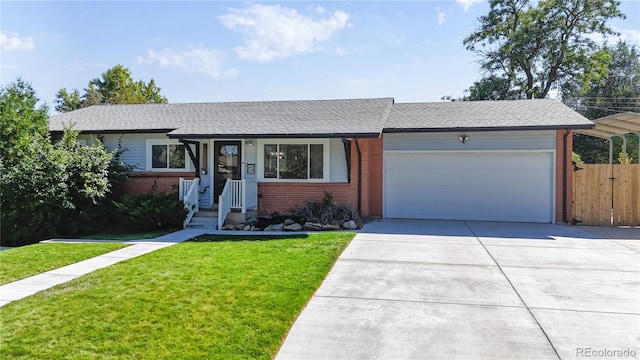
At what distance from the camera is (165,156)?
1320 cm

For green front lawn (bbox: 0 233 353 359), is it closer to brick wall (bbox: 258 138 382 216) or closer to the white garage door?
brick wall (bbox: 258 138 382 216)

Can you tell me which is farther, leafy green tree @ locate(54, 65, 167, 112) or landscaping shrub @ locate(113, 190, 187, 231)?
leafy green tree @ locate(54, 65, 167, 112)

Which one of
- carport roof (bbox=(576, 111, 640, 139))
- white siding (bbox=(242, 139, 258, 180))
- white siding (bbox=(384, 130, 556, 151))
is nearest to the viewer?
carport roof (bbox=(576, 111, 640, 139))

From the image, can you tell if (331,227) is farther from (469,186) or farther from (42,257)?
(42,257)

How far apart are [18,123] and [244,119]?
8.95 metres

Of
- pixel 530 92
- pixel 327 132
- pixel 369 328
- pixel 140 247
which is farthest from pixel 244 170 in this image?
pixel 530 92

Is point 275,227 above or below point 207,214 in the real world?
below

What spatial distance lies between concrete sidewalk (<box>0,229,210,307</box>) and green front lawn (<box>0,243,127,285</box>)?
0.25 m

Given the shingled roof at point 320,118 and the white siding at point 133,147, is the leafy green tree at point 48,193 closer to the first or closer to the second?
the white siding at point 133,147

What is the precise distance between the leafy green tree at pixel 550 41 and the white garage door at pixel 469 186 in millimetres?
16840

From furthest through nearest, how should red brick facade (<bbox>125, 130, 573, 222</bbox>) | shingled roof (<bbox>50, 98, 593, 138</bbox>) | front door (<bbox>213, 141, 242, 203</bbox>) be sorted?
front door (<bbox>213, 141, 242, 203</bbox>)
red brick facade (<bbox>125, 130, 573, 222</bbox>)
shingled roof (<bbox>50, 98, 593, 138</bbox>)

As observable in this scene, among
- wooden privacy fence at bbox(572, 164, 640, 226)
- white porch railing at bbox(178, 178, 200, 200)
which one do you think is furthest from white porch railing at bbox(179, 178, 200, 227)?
wooden privacy fence at bbox(572, 164, 640, 226)

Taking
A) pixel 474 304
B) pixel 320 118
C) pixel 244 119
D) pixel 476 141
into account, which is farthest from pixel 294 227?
pixel 474 304

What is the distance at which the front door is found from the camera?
12.7 meters
